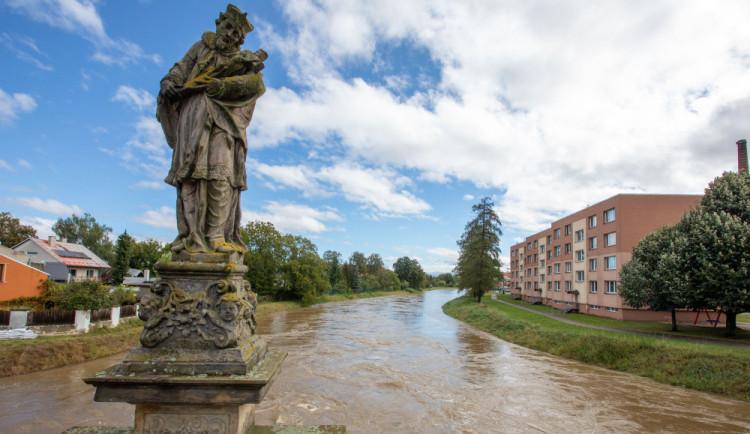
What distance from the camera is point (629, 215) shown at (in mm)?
29078

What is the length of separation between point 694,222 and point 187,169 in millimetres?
23057

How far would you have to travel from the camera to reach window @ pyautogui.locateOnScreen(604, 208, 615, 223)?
3070 cm

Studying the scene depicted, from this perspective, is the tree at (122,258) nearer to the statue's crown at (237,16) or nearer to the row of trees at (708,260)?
the row of trees at (708,260)

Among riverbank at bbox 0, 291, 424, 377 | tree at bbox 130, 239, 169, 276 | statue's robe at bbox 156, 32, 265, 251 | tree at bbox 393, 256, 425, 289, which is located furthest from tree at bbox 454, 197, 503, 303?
tree at bbox 393, 256, 425, 289

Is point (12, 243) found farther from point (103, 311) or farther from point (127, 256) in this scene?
point (103, 311)

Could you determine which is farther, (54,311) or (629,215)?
(629,215)

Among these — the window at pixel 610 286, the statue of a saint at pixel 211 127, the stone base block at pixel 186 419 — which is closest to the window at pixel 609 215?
the window at pixel 610 286

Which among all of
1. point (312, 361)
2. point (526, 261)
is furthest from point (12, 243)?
point (526, 261)

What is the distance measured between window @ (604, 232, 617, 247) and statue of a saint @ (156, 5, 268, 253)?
108 ft

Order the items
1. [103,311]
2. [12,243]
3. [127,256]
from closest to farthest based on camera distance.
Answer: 1. [103,311]
2. [12,243]
3. [127,256]

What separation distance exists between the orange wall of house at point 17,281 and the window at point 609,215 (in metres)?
39.9

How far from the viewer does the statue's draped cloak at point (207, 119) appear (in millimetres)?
3371

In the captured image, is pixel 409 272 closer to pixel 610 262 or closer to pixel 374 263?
pixel 374 263

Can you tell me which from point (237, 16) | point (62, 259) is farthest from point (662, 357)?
point (62, 259)
